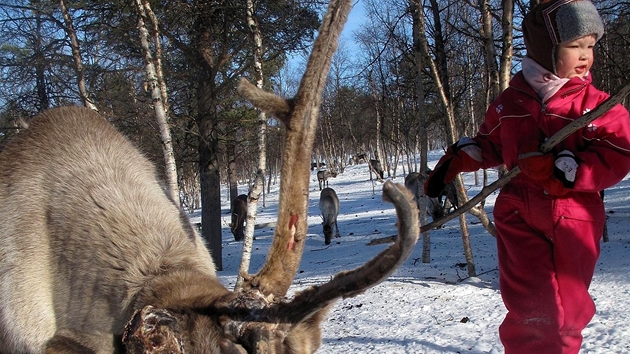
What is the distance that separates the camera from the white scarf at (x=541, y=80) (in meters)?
2.50

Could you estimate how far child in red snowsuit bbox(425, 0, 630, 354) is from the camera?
229cm

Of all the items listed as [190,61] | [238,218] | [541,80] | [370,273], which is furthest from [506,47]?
[238,218]

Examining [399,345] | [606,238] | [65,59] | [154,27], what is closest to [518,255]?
[399,345]

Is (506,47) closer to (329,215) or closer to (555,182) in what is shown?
(555,182)

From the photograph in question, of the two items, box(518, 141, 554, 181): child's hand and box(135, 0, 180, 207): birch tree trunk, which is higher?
box(135, 0, 180, 207): birch tree trunk

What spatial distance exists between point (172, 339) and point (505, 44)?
5399 mm

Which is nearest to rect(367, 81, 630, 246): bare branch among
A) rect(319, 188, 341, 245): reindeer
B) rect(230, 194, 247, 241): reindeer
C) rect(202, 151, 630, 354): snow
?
rect(202, 151, 630, 354): snow

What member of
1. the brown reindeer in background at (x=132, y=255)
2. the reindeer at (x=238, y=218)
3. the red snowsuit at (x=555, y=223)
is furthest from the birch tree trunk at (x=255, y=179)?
the reindeer at (x=238, y=218)

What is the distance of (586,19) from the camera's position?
2381mm

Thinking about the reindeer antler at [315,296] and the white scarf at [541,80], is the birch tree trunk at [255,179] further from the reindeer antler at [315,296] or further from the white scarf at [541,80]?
the reindeer antler at [315,296]

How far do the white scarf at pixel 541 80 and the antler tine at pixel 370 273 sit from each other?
4.80 feet

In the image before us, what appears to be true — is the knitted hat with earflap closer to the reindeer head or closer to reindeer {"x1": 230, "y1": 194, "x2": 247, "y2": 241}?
the reindeer head

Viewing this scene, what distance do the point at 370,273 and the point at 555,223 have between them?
131 centimetres

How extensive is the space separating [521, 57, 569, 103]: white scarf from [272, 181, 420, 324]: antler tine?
57.6 inches
